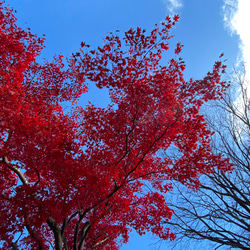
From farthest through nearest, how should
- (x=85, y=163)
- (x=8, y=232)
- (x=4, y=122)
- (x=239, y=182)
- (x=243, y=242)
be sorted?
Result: (x=239, y=182), (x=243, y=242), (x=85, y=163), (x=8, y=232), (x=4, y=122)

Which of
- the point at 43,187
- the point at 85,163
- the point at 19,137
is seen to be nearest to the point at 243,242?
the point at 85,163

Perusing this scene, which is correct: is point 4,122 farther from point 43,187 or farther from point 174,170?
point 174,170

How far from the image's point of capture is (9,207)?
22.5ft

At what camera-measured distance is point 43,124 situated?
686 centimetres

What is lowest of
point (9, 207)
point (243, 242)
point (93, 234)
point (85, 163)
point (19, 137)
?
point (243, 242)

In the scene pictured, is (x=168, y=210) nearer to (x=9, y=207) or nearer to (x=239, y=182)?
(x=239, y=182)

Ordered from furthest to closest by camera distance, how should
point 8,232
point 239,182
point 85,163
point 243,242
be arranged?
point 239,182 < point 243,242 < point 85,163 < point 8,232

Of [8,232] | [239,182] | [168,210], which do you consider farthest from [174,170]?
[8,232]

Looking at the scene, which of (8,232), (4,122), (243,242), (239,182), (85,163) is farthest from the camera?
(239,182)

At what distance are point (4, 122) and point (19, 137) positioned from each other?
813 mm

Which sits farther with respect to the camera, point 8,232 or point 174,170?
point 174,170

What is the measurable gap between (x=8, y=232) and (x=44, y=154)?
2.86 m

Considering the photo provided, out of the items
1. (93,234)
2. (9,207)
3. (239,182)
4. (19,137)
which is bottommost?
(239,182)

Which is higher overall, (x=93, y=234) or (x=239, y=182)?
(x=93, y=234)
